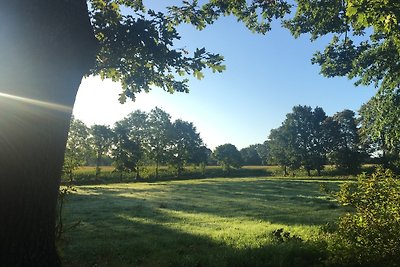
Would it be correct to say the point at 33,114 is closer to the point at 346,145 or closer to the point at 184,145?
the point at 184,145

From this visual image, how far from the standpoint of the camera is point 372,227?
9797mm

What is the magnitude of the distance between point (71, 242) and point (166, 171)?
8855cm

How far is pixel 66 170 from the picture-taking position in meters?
17.0

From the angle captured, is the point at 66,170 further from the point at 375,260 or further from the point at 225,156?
the point at 225,156

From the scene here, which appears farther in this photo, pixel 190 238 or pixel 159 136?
pixel 159 136

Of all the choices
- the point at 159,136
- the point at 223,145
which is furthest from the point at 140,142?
the point at 223,145

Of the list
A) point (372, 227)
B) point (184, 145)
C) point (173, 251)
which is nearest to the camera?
point (372, 227)

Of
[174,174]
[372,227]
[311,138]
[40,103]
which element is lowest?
[372,227]

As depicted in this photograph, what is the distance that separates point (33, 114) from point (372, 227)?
9.19 metres

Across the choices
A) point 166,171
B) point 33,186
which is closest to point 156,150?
point 166,171

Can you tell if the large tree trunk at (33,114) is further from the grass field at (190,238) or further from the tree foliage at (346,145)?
the tree foliage at (346,145)

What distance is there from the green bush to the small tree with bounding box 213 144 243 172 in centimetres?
10106

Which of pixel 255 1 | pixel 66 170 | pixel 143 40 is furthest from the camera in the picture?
pixel 66 170

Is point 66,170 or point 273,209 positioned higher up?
point 66,170
